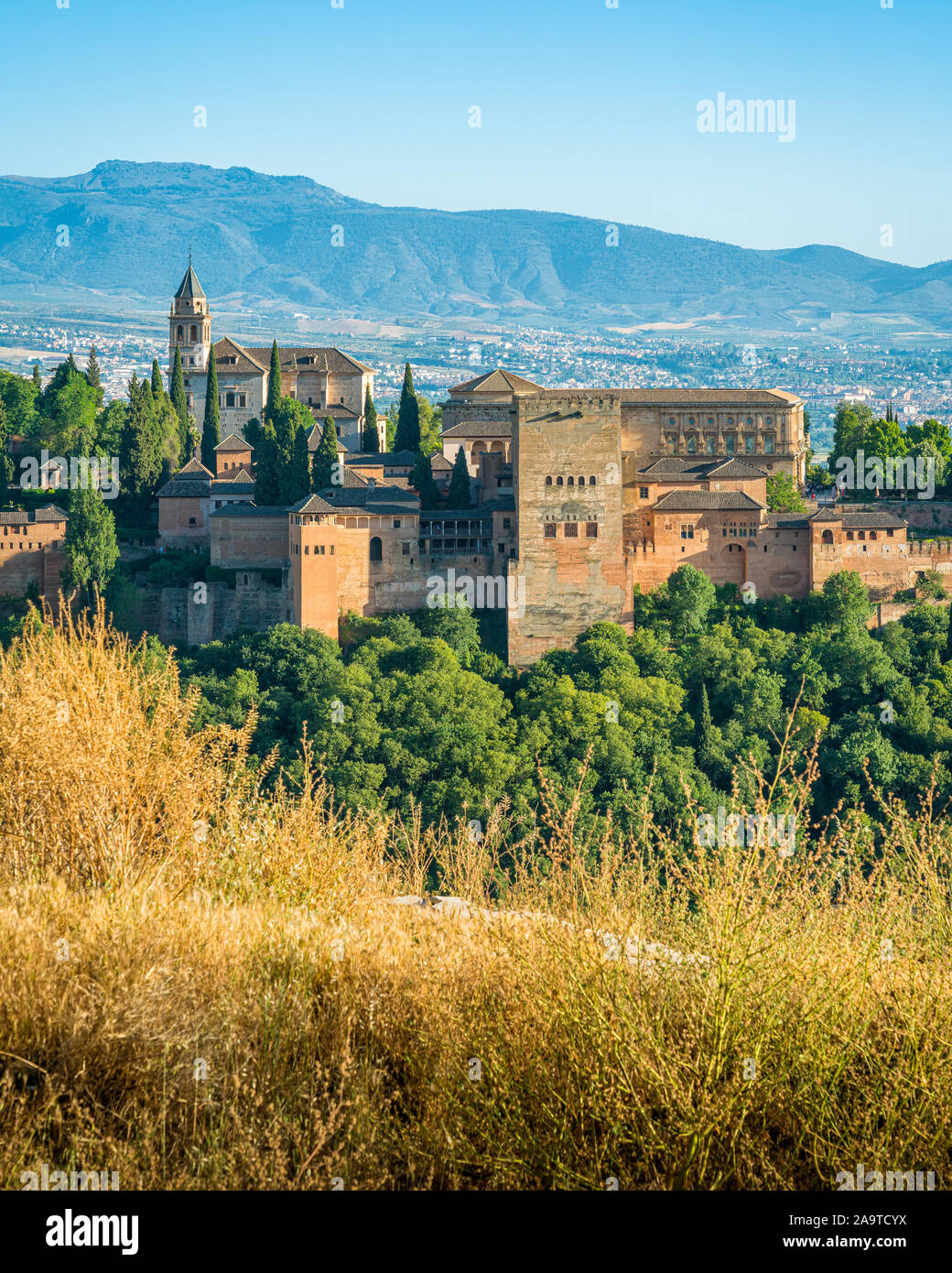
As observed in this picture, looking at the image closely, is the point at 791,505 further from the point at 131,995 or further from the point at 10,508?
the point at 131,995

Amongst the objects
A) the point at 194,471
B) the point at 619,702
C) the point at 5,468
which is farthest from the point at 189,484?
the point at 619,702

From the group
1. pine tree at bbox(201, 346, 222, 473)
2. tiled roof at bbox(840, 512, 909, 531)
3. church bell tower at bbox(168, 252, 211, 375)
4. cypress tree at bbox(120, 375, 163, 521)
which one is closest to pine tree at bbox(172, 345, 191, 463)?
pine tree at bbox(201, 346, 222, 473)

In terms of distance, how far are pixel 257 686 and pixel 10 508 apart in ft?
36.0

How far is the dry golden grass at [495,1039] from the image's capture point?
715cm

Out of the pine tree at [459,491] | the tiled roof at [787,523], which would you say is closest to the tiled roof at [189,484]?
the pine tree at [459,491]

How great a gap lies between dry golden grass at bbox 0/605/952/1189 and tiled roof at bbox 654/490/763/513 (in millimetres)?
28733

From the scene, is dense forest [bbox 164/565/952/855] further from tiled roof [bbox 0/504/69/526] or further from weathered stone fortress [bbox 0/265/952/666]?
tiled roof [bbox 0/504/69/526]

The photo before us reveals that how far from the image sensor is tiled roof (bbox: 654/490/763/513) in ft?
122

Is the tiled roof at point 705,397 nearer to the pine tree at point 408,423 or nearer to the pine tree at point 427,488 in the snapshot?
the pine tree at point 408,423

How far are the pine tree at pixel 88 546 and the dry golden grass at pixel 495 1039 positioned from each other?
28.6m

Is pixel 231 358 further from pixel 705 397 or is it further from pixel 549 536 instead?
pixel 549 536

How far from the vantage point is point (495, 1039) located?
7.54 meters
